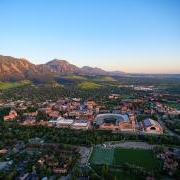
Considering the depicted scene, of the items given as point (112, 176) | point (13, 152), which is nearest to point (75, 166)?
point (112, 176)

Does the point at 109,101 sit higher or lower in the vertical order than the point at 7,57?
lower

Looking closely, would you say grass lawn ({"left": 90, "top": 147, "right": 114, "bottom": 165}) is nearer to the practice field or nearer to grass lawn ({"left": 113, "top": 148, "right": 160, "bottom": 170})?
the practice field

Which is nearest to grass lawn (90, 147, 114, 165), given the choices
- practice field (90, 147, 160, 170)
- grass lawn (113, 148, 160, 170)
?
practice field (90, 147, 160, 170)

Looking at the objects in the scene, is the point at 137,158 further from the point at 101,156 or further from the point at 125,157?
the point at 101,156

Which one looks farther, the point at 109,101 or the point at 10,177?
the point at 109,101

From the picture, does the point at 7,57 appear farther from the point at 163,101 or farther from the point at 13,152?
the point at 13,152

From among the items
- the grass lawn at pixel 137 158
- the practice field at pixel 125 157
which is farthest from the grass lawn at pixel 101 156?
the grass lawn at pixel 137 158

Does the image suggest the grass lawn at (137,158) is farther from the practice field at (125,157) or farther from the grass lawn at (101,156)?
the grass lawn at (101,156)
